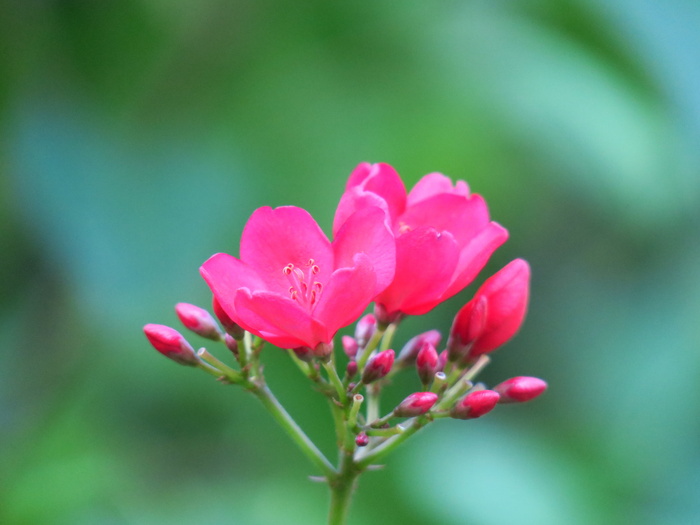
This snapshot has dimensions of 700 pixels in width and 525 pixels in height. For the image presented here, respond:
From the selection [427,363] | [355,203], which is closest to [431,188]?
[355,203]

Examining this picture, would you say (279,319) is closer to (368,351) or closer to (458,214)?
(368,351)

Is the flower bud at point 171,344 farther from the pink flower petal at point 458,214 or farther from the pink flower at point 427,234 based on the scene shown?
the pink flower petal at point 458,214

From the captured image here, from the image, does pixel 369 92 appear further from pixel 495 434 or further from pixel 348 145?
pixel 495 434

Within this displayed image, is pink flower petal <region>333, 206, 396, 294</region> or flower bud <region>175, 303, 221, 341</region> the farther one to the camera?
flower bud <region>175, 303, 221, 341</region>

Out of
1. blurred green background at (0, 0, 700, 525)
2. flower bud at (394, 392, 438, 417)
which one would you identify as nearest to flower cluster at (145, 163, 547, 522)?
flower bud at (394, 392, 438, 417)

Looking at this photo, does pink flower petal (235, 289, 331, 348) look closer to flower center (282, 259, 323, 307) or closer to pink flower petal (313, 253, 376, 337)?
pink flower petal (313, 253, 376, 337)
